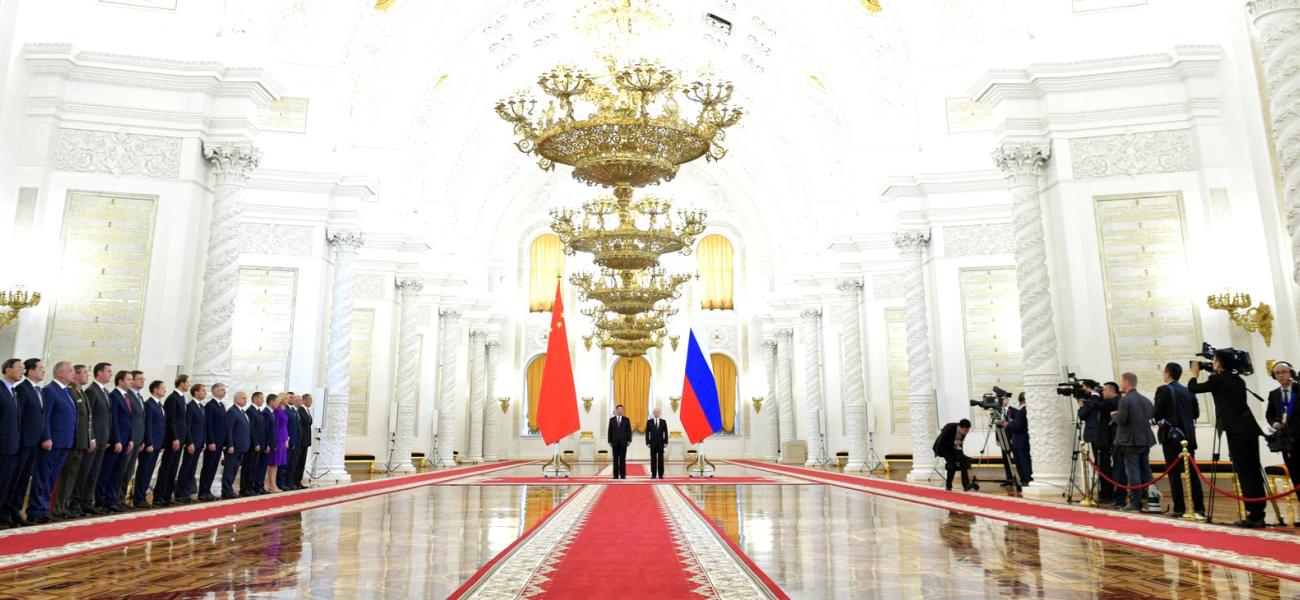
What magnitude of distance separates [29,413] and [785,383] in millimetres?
19007

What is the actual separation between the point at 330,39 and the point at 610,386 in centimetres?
1575

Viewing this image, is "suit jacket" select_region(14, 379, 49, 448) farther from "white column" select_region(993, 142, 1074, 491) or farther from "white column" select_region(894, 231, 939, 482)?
"white column" select_region(894, 231, 939, 482)

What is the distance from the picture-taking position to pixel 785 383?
2248 centimetres

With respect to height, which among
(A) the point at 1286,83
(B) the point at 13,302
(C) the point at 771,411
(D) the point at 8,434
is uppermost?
(A) the point at 1286,83

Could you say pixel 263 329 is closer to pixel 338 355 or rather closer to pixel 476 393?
pixel 338 355

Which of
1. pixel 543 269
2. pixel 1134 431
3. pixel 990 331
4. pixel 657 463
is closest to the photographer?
pixel 1134 431

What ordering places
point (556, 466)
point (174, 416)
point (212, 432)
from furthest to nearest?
1. point (556, 466)
2. point (212, 432)
3. point (174, 416)

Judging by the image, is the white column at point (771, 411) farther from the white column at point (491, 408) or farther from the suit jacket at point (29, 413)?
the suit jacket at point (29, 413)

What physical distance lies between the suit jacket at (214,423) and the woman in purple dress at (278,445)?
1.34 metres

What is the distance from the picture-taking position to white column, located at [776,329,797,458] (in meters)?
22.2

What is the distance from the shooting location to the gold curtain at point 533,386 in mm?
25250

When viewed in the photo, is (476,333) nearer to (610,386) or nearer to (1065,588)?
(610,386)

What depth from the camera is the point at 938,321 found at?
11.8 meters

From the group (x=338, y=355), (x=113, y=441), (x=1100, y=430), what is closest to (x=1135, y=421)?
(x=1100, y=430)
